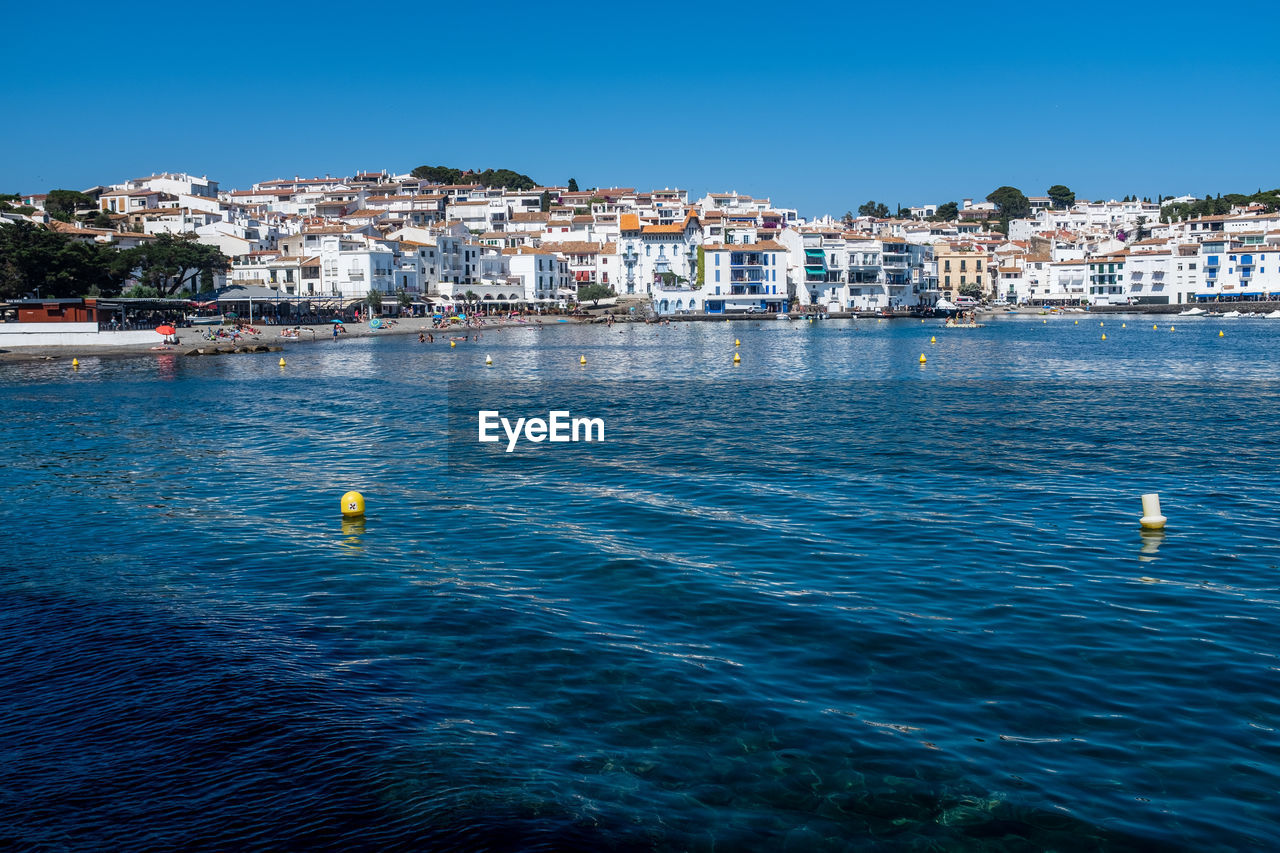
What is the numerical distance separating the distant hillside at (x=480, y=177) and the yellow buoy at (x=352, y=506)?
157231 millimetres

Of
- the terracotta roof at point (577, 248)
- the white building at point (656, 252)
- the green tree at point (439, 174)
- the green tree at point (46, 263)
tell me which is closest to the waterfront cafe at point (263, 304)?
the green tree at point (46, 263)

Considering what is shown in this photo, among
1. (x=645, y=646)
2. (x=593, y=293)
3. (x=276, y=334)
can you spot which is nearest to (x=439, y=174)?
(x=593, y=293)

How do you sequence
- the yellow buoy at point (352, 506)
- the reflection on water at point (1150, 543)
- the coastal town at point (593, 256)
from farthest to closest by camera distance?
1. the coastal town at point (593, 256)
2. the yellow buoy at point (352, 506)
3. the reflection on water at point (1150, 543)

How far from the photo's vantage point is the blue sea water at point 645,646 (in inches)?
289

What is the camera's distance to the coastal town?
97438 millimetres

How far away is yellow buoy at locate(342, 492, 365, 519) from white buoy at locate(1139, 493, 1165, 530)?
39.8 feet

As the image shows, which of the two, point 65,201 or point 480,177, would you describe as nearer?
point 65,201

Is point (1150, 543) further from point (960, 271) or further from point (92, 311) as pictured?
point (960, 271)

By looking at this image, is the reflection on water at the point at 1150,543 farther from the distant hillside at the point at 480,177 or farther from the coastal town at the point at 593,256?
the distant hillside at the point at 480,177

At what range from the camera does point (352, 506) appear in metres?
16.8

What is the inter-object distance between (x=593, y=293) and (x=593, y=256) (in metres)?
7.67

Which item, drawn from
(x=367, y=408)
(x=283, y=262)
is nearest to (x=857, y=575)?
(x=367, y=408)

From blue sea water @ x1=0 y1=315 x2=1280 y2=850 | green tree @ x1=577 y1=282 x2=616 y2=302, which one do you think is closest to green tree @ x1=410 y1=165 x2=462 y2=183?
green tree @ x1=577 y1=282 x2=616 y2=302

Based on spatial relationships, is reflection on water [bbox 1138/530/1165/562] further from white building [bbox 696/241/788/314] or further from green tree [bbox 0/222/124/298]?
white building [bbox 696/241/788/314]
